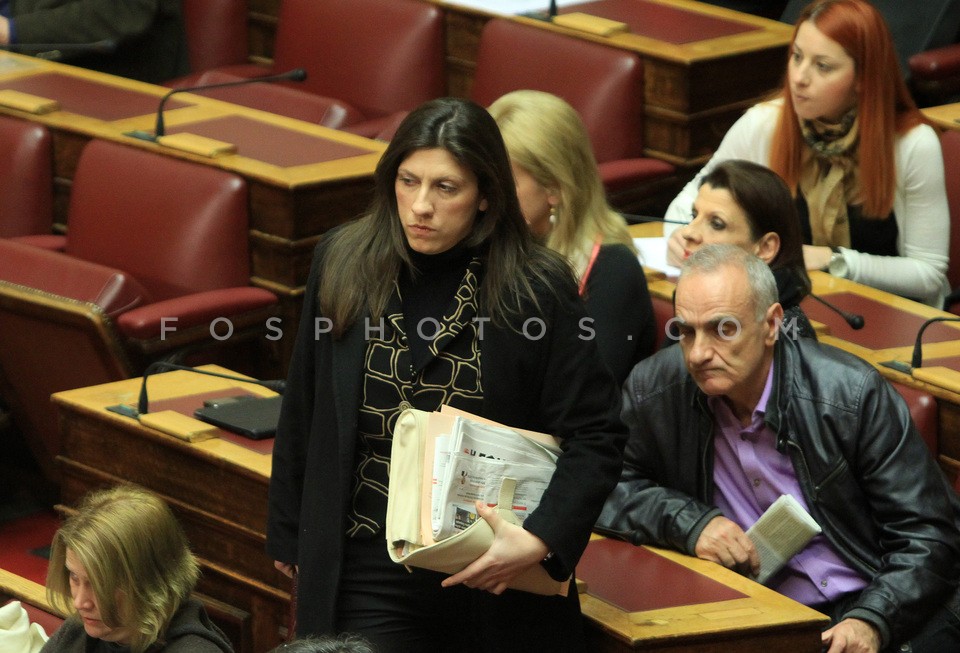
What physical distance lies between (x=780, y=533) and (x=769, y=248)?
0.47 metres

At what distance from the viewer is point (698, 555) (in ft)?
5.99

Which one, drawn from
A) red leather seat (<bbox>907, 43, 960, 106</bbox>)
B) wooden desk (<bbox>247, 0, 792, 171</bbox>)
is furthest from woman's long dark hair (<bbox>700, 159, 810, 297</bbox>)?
red leather seat (<bbox>907, 43, 960, 106</bbox>)

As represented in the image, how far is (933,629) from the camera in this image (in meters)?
1.83

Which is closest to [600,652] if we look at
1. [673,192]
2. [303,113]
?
[673,192]

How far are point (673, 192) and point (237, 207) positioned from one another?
3.08 ft

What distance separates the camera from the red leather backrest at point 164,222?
9.34ft

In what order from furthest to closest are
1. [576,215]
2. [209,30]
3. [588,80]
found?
1. [209,30]
2. [588,80]
3. [576,215]

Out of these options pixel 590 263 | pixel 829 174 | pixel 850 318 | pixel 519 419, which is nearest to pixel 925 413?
pixel 850 318

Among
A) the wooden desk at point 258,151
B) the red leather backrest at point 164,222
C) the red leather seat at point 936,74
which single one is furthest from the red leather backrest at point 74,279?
the red leather seat at point 936,74

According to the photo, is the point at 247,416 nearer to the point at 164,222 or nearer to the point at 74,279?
the point at 74,279

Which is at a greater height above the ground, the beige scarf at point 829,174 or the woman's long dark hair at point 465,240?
the woman's long dark hair at point 465,240

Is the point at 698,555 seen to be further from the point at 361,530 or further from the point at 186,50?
the point at 186,50

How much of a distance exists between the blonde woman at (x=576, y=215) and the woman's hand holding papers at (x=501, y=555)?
666mm

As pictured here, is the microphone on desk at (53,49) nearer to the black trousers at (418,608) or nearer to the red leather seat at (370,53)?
the red leather seat at (370,53)
